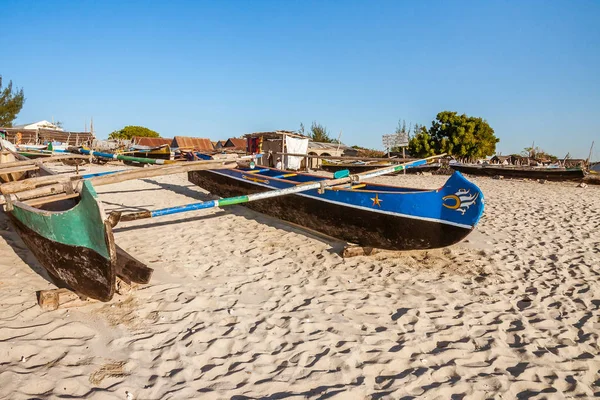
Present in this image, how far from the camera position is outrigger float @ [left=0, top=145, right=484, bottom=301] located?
2707 millimetres

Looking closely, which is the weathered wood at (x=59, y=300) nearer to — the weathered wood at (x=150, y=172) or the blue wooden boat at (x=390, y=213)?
the weathered wood at (x=150, y=172)

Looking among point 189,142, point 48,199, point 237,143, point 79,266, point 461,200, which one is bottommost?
point 79,266

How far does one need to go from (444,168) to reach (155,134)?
137ft

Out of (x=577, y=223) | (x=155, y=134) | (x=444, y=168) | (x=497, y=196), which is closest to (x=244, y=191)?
(x=577, y=223)

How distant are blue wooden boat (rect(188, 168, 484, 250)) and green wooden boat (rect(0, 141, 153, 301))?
2.79m

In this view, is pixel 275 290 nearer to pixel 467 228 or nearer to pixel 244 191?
pixel 467 228

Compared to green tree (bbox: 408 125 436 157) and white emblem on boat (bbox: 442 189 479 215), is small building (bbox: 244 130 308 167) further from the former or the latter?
green tree (bbox: 408 125 436 157)

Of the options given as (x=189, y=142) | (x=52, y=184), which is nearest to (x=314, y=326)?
(x=52, y=184)

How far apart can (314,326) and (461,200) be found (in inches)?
94.8

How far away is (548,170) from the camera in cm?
1553

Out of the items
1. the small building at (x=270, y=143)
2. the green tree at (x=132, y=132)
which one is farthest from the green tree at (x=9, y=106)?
the small building at (x=270, y=143)

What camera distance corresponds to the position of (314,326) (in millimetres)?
2926

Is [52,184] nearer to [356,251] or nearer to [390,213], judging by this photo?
[356,251]

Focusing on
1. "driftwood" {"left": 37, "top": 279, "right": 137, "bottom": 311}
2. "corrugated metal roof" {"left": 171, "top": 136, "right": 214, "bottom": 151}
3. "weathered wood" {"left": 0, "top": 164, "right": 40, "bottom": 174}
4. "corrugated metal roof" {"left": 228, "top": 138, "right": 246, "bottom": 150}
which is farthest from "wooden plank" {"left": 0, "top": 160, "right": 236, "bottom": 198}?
"corrugated metal roof" {"left": 228, "top": 138, "right": 246, "bottom": 150}
